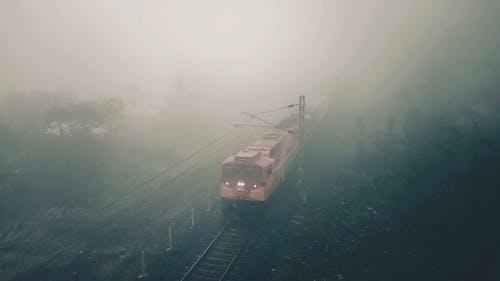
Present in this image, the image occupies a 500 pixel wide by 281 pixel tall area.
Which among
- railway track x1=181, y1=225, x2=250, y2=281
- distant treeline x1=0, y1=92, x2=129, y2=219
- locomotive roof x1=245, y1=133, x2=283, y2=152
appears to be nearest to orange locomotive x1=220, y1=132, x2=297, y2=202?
locomotive roof x1=245, y1=133, x2=283, y2=152

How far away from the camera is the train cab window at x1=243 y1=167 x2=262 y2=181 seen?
17.3m

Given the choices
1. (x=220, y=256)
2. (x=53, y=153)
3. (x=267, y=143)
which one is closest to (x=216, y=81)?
(x=53, y=153)

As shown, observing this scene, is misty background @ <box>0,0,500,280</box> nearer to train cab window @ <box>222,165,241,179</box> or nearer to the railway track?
the railway track

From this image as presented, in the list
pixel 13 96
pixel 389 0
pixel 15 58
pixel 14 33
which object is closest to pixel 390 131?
pixel 13 96

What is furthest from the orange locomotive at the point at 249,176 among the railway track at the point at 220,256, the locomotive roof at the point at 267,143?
the railway track at the point at 220,256

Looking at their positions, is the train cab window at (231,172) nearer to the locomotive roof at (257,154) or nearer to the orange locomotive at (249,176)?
the orange locomotive at (249,176)

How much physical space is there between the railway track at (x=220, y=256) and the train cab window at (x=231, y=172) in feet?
8.85

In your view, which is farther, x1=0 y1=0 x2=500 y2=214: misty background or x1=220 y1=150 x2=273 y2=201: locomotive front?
x1=0 y1=0 x2=500 y2=214: misty background

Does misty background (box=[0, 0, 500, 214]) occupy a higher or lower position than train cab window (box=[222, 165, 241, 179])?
higher

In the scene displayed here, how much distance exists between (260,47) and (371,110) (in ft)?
436

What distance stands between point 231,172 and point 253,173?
Answer: 1.30 metres

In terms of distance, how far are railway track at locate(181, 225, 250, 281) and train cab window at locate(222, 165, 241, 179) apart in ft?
8.85

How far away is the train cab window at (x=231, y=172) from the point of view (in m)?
17.8

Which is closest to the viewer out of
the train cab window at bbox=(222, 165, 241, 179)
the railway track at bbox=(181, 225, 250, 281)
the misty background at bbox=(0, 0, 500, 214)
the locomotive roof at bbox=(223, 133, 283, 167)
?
the railway track at bbox=(181, 225, 250, 281)
